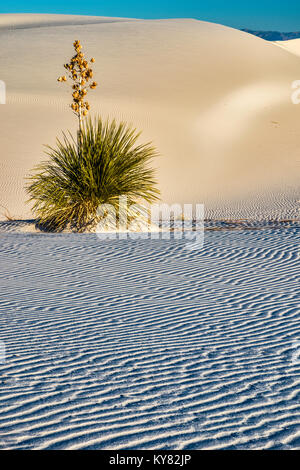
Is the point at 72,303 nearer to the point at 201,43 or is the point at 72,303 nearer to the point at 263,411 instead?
the point at 263,411

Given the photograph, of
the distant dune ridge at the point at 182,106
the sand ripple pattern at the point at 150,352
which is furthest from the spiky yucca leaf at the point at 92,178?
the distant dune ridge at the point at 182,106

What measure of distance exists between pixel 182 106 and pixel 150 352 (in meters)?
36.1

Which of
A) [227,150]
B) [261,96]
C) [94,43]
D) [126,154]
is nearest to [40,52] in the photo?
[94,43]

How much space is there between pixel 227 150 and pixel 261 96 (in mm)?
12278

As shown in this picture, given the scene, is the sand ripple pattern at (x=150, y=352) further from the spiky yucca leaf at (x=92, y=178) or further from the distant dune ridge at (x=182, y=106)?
the distant dune ridge at (x=182, y=106)

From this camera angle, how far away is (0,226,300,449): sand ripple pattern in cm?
383

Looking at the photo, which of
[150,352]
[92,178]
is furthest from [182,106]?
[150,352]

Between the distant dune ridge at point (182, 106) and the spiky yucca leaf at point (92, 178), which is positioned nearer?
the spiky yucca leaf at point (92, 178)

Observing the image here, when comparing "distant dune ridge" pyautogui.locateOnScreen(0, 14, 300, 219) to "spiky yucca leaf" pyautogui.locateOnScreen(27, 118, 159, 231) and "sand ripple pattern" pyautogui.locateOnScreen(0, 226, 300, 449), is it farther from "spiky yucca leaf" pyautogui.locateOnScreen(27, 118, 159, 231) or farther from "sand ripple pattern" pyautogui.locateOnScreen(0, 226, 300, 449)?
"sand ripple pattern" pyautogui.locateOnScreen(0, 226, 300, 449)

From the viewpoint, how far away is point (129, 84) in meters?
46.0

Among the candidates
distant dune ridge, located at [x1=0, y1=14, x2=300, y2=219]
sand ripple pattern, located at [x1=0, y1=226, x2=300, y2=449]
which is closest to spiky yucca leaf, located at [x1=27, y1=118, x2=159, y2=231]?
sand ripple pattern, located at [x1=0, y1=226, x2=300, y2=449]

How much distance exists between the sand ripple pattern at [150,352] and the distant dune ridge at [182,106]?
9388mm

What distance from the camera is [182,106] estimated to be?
40.2 meters

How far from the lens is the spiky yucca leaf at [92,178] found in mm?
12164
